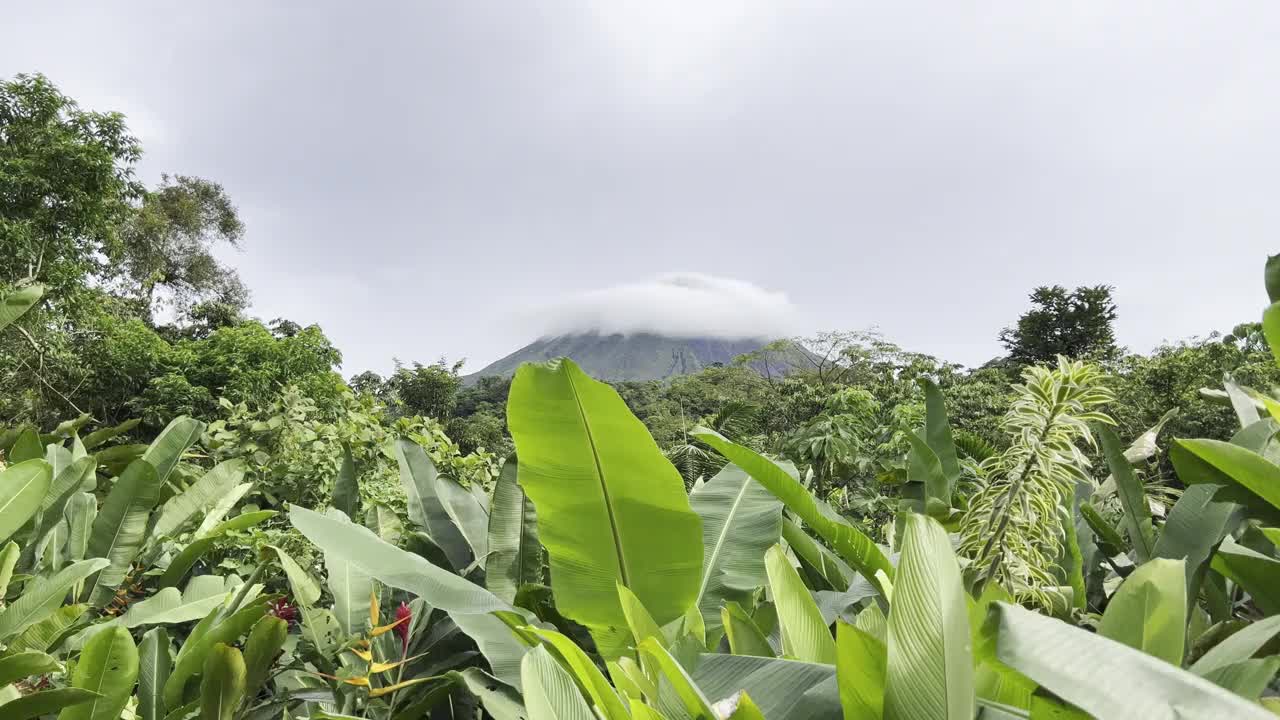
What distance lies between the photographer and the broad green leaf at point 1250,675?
485 millimetres

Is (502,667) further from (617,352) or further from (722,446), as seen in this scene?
(617,352)

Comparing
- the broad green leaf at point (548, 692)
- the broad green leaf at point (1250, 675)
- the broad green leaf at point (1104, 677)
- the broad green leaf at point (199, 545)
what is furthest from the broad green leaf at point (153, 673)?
the broad green leaf at point (1250, 675)

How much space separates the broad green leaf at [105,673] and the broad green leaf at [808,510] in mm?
884

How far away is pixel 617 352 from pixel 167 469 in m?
158

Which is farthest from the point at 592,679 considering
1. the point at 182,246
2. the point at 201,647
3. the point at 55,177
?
the point at 182,246

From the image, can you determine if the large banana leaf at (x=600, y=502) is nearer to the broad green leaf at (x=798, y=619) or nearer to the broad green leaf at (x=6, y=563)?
the broad green leaf at (x=798, y=619)

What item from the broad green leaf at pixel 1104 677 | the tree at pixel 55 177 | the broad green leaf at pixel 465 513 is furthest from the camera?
the tree at pixel 55 177

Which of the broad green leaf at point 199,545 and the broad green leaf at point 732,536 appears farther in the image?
the broad green leaf at point 199,545

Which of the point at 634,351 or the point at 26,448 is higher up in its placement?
the point at 634,351

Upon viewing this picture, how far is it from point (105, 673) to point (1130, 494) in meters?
1.76

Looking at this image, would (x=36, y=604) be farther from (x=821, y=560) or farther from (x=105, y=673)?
(x=821, y=560)

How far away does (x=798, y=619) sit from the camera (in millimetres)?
699

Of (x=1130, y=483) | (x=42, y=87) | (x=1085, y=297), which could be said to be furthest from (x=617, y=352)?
(x=1130, y=483)

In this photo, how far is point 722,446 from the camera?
35.1 inches
